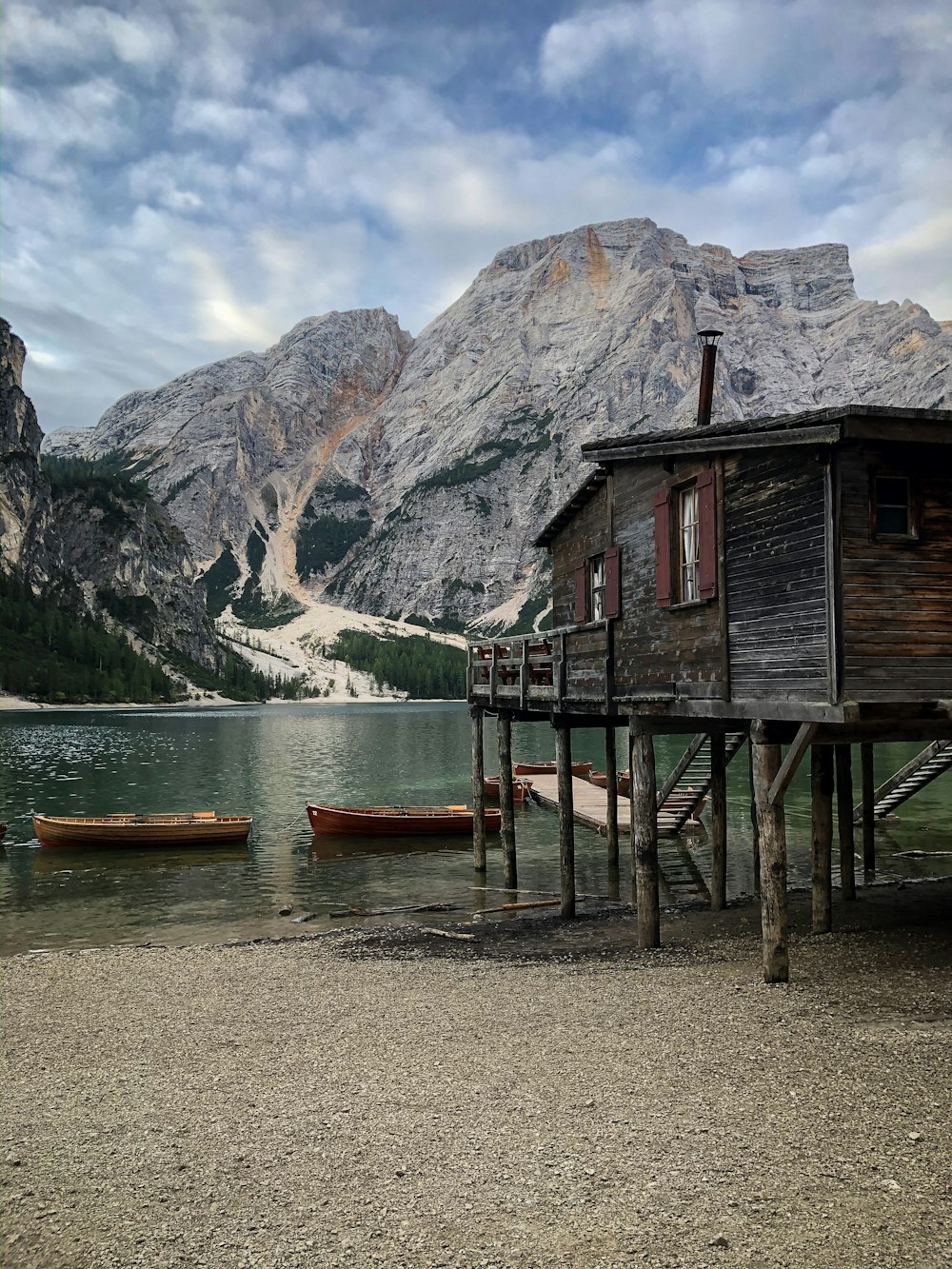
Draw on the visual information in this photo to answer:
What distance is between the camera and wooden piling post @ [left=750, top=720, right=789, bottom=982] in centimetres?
1457

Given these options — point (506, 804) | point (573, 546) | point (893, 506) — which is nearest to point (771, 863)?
point (893, 506)

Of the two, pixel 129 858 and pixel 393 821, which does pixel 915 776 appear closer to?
pixel 393 821

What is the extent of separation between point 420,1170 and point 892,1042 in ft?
21.3

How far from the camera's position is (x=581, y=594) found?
78.5ft

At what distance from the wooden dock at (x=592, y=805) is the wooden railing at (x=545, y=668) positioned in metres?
5.29

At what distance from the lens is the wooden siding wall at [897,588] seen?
515 inches

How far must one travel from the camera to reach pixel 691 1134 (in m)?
9.34

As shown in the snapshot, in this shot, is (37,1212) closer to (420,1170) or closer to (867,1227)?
(420,1170)

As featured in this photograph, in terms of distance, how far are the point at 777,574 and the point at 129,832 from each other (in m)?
32.6

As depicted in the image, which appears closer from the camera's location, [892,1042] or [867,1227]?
[867,1227]

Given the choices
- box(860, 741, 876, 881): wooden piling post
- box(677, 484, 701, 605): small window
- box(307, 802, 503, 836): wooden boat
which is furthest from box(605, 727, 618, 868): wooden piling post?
box(677, 484, 701, 605): small window

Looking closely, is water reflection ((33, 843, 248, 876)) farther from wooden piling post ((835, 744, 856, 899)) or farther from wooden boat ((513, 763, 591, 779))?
wooden boat ((513, 763, 591, 779))

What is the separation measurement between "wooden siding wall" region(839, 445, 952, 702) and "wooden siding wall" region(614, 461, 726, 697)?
291 cm

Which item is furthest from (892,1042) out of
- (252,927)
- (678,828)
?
(678,828)
